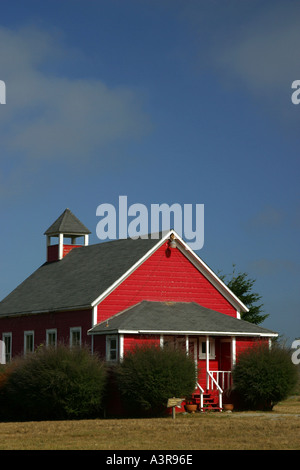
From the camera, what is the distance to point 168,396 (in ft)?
110

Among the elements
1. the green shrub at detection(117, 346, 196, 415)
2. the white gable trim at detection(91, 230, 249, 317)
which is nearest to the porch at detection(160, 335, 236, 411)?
the green shrub at detection(117, 346, 196, 415)

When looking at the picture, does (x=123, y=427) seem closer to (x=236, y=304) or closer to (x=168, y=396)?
(x=168, y=396)

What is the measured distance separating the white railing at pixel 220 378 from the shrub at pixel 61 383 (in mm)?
5345

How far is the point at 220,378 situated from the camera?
38812 mm

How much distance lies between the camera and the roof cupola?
4788 cm

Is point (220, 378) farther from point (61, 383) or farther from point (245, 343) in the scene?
point (61, 383)

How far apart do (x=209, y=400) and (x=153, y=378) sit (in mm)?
4727

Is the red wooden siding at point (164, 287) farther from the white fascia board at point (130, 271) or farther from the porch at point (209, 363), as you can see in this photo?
the porch at point (209, 363)

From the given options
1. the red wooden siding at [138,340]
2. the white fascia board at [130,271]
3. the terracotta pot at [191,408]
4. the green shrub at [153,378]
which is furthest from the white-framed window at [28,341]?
the terracotta pot at [191,408]

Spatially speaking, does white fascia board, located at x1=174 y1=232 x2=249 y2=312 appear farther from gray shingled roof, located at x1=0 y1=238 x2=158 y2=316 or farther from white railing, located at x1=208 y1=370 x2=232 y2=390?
white railing, located at x1=208 y1=370 x2=232 y2=390

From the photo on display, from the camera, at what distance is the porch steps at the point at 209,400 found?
36.6 metres
